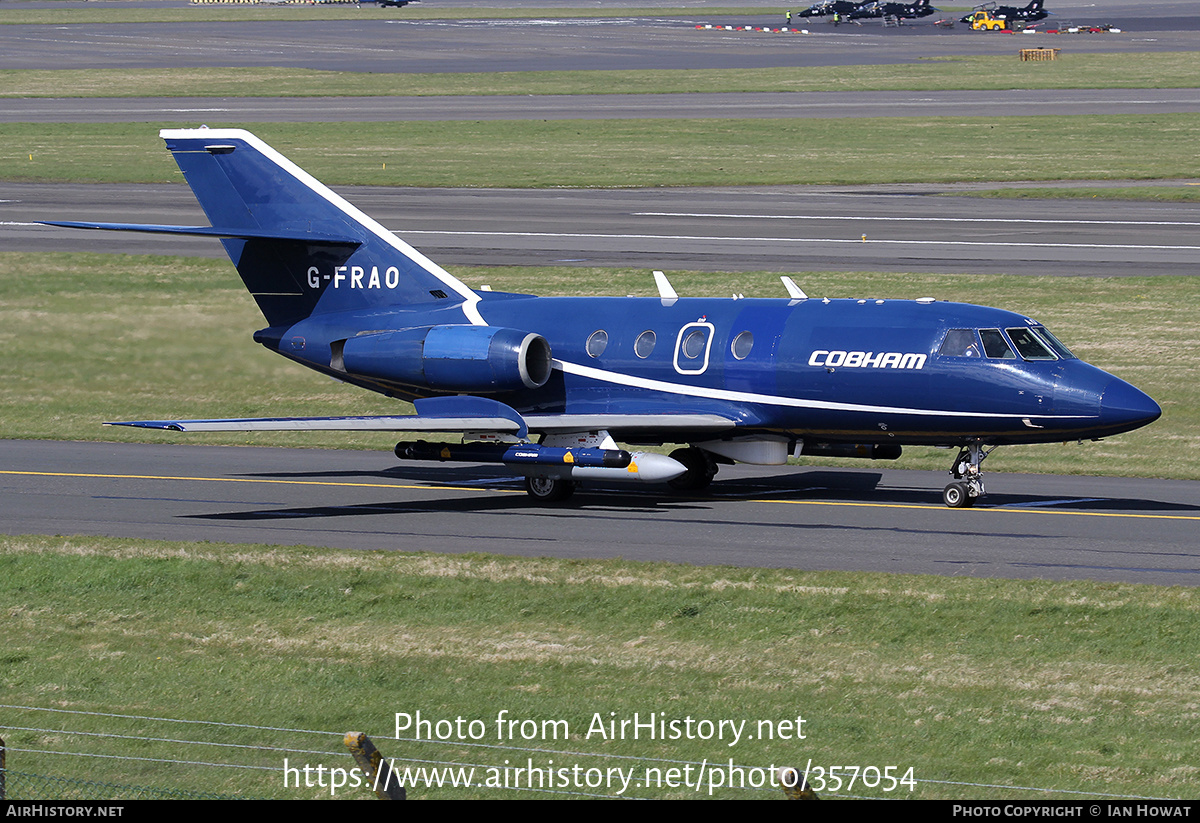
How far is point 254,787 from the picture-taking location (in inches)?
555

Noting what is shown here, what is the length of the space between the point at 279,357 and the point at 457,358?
292 inches

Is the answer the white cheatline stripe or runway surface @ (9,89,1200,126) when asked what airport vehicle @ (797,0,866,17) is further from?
the white cheatline stripe

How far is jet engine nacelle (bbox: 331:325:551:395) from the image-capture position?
26.8 m

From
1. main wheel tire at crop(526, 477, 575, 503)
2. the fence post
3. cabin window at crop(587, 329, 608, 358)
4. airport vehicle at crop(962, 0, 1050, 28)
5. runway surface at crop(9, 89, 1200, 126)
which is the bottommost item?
main wheel tire at crop(526, 477, 575, 503)

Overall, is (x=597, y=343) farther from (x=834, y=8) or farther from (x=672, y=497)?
(x=834, y=8)

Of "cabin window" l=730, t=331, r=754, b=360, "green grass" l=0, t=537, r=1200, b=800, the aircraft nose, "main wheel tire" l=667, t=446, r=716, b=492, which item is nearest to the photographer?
"green grass" l=0, t=537, r=1200, b=800

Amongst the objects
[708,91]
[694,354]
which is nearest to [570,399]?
[694,354]

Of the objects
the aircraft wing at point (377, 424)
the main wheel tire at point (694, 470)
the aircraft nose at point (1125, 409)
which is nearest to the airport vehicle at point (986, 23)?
the main wheel tire at point (694, 470)

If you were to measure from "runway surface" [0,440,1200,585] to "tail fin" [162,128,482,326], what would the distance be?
3.44 m

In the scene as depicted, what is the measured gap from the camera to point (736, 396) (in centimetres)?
2600

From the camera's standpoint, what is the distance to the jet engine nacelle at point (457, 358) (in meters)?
26.8

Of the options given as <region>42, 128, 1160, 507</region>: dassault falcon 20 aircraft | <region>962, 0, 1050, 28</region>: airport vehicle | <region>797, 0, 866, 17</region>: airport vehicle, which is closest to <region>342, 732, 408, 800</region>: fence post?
<region>42, 128, 1160, 507</region>: dassault falcon 20 aircraft

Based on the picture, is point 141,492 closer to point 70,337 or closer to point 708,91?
point 70,337

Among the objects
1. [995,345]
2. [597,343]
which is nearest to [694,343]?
[597,343]
